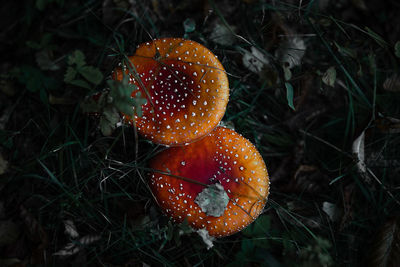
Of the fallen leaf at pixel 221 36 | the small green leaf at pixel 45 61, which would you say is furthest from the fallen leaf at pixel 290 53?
the small green leaf at pixel 45 61

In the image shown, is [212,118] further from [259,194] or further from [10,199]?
[10,199]

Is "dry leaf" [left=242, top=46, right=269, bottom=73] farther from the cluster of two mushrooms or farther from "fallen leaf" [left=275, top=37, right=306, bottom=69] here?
the cluster of two mushrooms

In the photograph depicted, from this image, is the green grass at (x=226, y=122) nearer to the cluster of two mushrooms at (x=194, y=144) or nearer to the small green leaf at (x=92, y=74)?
the small green leaf at (x=92, y=74)

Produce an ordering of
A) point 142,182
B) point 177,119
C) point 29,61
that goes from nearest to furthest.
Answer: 1. point 177,119
2. point 142,182
3. point 29,61

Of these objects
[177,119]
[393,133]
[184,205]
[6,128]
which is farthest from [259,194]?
[6,128]

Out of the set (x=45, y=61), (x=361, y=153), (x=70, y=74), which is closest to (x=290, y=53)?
(x=361, y=153)

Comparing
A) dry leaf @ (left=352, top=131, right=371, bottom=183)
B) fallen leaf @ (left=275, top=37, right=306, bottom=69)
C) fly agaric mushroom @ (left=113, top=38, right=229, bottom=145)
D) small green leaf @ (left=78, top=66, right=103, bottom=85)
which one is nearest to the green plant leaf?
fly agaric mushroom @ (left=113, top=38, right=229, bottom=145)
